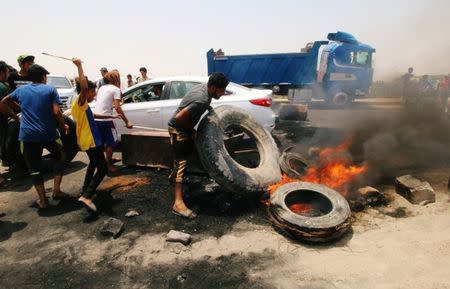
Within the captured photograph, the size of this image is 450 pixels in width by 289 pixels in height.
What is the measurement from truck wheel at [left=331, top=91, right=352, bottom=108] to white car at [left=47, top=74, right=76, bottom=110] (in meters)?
12.4

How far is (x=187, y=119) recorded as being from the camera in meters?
4.35

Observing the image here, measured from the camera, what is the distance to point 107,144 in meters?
6.00

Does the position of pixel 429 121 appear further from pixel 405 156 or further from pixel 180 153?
pixel 180 153

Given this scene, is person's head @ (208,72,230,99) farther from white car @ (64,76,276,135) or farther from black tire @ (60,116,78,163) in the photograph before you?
black tire @ (60,116,78,163)

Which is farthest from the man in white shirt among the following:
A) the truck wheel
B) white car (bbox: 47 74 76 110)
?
the truck wheel

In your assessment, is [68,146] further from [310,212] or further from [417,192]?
[417,192]

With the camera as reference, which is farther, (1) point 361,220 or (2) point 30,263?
(1) point 361,220

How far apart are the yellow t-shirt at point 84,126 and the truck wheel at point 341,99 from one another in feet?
46.2

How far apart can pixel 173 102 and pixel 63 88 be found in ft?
28.9

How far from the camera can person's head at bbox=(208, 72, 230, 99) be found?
421 centimetres

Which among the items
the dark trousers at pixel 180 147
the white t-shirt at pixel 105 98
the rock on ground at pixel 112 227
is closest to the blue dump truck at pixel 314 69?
the white t-shirt at pixel 105 98

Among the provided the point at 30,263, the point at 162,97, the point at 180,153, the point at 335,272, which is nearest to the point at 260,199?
the point at 180,153

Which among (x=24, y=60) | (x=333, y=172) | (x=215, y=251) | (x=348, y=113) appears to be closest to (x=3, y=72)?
(x=24, y=60)

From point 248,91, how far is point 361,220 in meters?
3.87
